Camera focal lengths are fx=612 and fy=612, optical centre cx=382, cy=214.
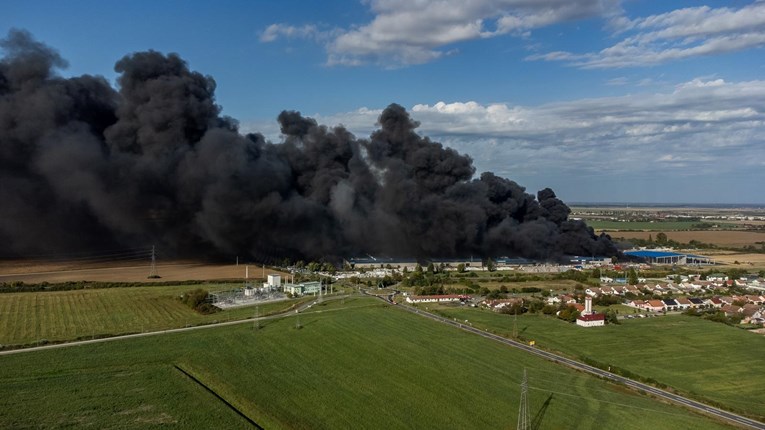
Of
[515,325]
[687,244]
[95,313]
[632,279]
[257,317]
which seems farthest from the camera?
[687,244]

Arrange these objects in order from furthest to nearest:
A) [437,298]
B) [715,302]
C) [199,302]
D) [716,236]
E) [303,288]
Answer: [716,236] < [303,288] < [715,302] < [437,298] < [199,302]

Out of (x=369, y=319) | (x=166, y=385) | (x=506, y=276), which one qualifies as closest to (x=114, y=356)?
(x=166, y=385)

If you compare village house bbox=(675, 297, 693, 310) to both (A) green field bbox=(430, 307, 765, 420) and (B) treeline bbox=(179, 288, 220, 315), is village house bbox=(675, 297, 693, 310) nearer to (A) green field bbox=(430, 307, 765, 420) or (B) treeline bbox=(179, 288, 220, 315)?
(A) green field bbox=(430, 307, 765, 420)

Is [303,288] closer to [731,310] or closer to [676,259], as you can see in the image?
[731,310]

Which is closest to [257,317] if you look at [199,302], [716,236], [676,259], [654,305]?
[199,302]

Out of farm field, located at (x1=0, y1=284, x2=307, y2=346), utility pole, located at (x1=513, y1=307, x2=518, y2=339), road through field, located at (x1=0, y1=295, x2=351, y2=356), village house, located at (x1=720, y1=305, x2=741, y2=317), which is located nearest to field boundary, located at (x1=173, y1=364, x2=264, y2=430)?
road through field, located at (x1=0, y1=295, x2=351, y2=356)

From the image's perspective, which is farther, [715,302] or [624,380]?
[715,302]
